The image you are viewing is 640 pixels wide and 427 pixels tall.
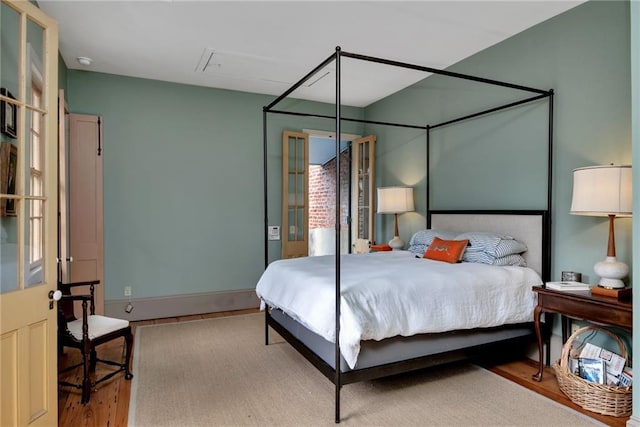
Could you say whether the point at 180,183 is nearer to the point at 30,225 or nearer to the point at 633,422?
→ the point at 30,225

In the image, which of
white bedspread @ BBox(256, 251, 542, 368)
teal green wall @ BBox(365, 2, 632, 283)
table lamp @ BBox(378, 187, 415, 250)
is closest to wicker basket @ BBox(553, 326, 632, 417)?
white bedspread @ BBox(256, 251, 542, 368)

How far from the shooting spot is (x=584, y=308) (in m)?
2.52

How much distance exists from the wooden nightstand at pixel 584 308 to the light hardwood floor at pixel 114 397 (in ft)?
0.42

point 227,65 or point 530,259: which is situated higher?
point 227,65

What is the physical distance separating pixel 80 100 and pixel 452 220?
4.27m

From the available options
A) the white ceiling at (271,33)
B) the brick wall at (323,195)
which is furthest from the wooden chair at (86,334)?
the brick wall at (323,195)

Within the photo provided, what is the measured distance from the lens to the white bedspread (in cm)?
239

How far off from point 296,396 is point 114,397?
1.23m

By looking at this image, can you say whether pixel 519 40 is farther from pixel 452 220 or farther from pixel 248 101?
pixel 248 101

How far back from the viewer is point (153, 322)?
14.6 ft

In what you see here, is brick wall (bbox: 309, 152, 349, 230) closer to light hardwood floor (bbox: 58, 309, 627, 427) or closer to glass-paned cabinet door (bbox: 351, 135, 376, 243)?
glass-paned cabinet door (bbox: 351, 135, 376, 243)

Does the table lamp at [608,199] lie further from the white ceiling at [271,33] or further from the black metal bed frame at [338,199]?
the white ceiling at [271,33]

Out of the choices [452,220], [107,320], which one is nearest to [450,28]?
[452,220]

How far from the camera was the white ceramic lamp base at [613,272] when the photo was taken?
2490mm
